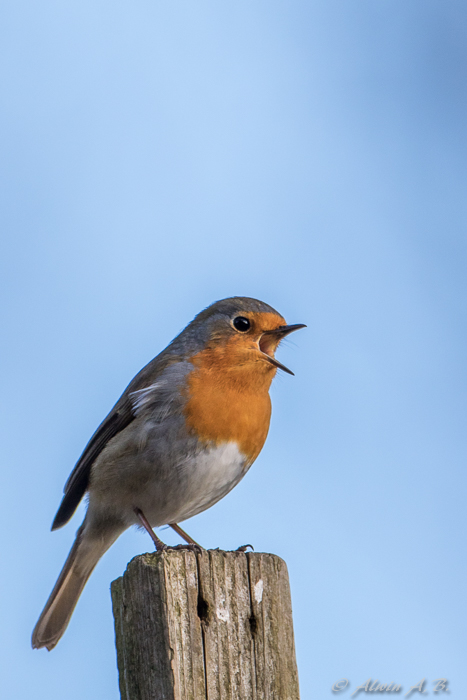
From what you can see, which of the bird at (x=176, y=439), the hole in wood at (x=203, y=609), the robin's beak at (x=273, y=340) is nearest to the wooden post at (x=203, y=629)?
the hole in wood at (x=203, y=609)

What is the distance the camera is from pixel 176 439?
163 inches

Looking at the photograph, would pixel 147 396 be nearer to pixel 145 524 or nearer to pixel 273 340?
pixel 145 524

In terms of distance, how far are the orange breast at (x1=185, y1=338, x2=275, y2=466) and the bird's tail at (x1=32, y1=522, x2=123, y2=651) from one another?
1004 mm

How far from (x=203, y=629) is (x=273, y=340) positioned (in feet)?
8.92

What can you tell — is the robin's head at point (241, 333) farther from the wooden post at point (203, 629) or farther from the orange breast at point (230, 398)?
the wooden post at point (203, 629)

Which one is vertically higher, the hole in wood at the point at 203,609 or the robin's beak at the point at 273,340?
the robin's beak at the point at 273,340

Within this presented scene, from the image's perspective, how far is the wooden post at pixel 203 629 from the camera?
7.73ft

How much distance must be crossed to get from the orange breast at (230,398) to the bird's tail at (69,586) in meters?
1.00

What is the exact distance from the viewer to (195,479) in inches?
165

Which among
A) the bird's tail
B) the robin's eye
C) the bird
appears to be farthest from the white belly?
the robin's eye

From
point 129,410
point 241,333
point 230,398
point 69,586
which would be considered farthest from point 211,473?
point 69,586

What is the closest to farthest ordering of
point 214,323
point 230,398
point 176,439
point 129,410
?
point 176,439 < point 230,398 < point 129,410 < point 214,323

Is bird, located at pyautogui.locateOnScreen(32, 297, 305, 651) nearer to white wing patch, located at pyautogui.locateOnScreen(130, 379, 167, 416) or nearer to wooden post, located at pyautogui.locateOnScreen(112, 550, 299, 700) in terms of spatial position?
white wing patch, located at pyautogui.locateOnScreen(130, 379, 167, 416)

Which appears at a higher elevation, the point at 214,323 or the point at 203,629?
the point at 214,323
